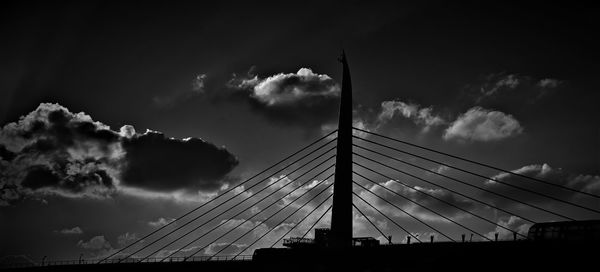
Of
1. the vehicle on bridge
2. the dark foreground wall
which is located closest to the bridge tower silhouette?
the dark foreground wall

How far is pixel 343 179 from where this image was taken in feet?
164

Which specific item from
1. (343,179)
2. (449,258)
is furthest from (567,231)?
(343,179)

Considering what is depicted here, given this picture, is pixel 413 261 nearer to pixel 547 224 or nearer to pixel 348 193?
pixel 348 193

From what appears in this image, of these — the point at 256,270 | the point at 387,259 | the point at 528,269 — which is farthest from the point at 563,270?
the point at 256,270

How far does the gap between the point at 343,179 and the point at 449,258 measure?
595 inches

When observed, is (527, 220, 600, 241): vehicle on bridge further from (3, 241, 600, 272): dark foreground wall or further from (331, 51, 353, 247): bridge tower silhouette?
(331, 51, 353, 247): bridge tower silhouette

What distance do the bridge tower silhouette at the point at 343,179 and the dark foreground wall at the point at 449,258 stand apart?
123 inches

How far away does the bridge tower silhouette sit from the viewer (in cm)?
4856

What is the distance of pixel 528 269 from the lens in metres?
35.5

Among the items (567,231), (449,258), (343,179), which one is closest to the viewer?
(449,258)

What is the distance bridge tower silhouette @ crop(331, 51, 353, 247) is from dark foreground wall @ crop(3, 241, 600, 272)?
3.13 meters

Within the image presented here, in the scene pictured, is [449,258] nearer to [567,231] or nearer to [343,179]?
[343,179]

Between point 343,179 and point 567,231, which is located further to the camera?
point 343,179

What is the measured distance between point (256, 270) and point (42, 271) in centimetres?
3426
